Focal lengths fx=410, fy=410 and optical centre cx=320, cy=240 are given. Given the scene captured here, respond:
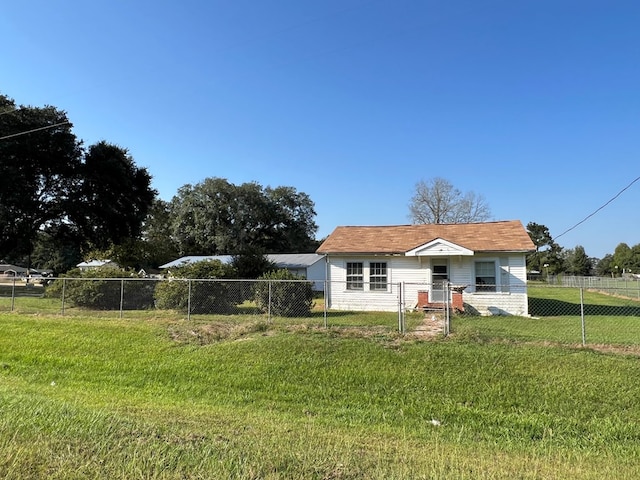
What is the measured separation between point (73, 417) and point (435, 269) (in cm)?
1533

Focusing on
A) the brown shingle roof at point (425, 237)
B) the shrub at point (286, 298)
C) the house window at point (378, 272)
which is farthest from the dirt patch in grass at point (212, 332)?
the brown shingle roof at point (425, 237)

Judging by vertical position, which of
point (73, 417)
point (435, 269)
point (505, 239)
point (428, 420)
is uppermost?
point (505, 239)

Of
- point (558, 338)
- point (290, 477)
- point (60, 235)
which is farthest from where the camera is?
point (60, 235)

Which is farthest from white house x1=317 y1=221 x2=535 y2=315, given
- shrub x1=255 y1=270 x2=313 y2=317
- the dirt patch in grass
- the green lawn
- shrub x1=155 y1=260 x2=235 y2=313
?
the green lawn

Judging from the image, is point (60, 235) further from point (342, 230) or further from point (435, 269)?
point (435, 269)

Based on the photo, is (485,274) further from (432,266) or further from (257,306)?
(257,306)

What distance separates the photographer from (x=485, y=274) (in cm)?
1686

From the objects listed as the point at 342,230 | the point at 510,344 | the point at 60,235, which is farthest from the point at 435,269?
the point at 60,235

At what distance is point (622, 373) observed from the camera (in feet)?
22.6

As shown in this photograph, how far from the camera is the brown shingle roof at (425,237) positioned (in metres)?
16.8

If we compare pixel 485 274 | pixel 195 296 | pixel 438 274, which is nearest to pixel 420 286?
pixel 438 274

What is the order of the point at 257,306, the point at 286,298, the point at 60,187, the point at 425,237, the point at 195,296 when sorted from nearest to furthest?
the point at 195,296
the point at 286,298
the point at 257,306
the point at 425,237
the point at 60,187

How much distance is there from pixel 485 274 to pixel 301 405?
1299 cm

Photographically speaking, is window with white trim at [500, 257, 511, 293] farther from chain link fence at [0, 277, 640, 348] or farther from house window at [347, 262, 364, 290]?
house window at [347, 262, 364, 290]
